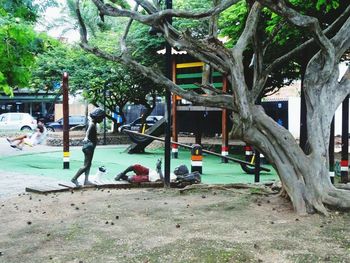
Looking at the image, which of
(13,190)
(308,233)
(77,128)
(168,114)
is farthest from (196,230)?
Answer: (77,128)

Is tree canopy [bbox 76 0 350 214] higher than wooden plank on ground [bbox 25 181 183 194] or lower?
higher

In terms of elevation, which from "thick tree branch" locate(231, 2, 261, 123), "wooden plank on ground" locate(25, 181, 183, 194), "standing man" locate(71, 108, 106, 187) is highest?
"thick tree branch" locate(231, 2, 261, 123)

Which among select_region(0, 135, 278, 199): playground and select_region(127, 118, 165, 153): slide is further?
select_region(127, 118, 165, 153): slide

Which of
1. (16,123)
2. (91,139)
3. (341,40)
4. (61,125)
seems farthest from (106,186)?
(61,125)

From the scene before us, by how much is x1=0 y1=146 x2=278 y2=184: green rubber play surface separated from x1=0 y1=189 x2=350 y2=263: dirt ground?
487cm

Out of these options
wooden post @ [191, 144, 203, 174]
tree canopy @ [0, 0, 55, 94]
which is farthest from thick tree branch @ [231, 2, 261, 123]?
wooden post @ [191, 144, 203, 174]

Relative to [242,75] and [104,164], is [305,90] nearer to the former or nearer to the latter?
[242,75]

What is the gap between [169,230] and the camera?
21.9ft

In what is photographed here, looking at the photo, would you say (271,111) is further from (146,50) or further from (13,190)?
(13,190)

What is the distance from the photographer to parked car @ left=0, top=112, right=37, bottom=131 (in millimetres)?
39656

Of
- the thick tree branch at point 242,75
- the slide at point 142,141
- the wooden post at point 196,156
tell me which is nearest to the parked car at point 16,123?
the slide at point 142,141

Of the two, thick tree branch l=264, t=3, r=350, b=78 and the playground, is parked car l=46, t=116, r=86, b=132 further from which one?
thick tree branch l=264, t=3, r=350, b=78

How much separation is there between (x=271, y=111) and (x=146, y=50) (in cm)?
681

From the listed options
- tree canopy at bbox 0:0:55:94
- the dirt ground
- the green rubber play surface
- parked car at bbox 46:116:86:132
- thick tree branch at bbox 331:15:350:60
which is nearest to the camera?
the dirt ground
